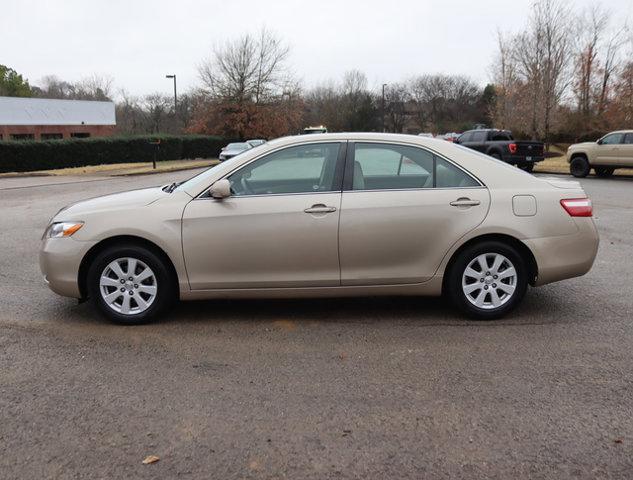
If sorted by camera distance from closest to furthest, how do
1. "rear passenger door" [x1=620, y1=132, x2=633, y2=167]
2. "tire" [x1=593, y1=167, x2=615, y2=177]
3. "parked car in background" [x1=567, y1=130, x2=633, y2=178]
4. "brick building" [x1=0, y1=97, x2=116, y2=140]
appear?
"rear passenger door" [x1=620, y1=132, x2=633, y2=167], "parked car in background" [x1=567, y1=130, x2=633, y2=178], "tire" [x1=593, y1=167, x2=615, y2=177], "brick building" [x1=0, y1=97, x2=116, y2=140]

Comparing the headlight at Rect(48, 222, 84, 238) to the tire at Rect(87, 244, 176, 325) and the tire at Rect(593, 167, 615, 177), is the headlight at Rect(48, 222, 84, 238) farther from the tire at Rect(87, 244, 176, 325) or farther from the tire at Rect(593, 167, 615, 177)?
the tire at Rect(593, 167, 615, 177)

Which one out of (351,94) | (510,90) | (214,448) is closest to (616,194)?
(214,448)

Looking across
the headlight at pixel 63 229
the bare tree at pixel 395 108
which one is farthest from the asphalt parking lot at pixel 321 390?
the bare tree at pixel 395 108

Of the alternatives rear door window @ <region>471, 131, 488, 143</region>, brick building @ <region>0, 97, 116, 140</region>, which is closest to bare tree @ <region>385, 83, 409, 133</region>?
brick building @ <region>0, 97, 116, 140</region>

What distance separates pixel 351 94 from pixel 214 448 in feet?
269

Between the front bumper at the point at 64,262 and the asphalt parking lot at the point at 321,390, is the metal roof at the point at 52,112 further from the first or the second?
the front bumper at the point at 64,262

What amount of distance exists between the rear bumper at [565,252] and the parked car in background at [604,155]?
1759 centimetres

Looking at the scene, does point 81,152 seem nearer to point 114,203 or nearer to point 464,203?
point 114,203

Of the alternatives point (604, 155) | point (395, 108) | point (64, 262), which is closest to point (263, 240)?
point (64, 262)

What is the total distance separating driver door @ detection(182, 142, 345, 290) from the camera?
4777 mm

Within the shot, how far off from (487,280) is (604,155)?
18511 millimetres

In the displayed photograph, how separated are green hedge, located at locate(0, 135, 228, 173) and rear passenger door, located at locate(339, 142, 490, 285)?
27.0m

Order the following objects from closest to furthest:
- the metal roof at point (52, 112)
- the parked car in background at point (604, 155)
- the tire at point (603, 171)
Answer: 1. the parked car in background at point (604, 155)
2. the tire at point (603, 171)
3. the metal roof at point (52, 112)

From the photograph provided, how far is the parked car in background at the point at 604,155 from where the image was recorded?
20.3 meters
